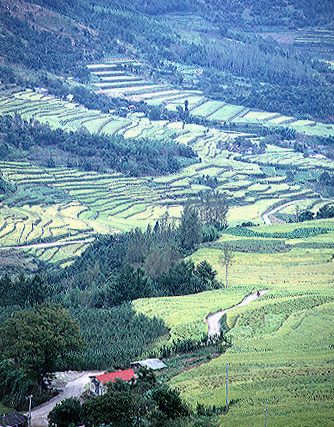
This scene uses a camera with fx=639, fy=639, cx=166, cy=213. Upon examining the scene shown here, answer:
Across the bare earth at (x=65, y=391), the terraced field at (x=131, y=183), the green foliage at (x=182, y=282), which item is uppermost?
the bare earth at (x=65, y=391)

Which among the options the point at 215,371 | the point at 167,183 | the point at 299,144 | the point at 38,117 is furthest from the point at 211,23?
the point at 215,371

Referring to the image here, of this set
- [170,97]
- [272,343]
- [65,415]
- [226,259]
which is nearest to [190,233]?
[226,259]

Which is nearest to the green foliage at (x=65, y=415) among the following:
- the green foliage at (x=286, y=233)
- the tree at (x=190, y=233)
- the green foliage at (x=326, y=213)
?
the tree at (x=190, y=233)

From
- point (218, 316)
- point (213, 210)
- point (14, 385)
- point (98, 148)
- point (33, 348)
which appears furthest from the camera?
point (98, 148)

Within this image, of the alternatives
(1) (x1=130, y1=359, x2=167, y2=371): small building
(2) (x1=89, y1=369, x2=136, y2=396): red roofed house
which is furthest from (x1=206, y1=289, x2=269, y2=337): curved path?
(2) (x1=89, y1=369, x2=136, y2=396): red roofed house

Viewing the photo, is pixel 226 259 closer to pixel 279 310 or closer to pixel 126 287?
pixel 126 287

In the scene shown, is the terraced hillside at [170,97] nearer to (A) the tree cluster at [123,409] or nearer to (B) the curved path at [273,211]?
(B) the curved path at [273,211]
